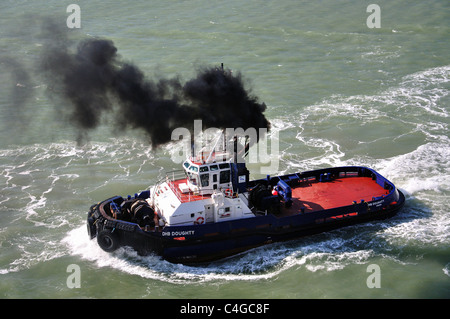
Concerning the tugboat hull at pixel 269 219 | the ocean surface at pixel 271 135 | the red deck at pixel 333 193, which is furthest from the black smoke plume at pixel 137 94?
the red deck at pixel 333 193

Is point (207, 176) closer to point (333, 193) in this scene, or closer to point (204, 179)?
point (204, 179)

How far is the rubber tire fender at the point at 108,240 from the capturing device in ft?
92.5

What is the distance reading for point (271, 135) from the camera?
144 ft

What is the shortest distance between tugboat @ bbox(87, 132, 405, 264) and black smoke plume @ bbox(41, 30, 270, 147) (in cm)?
221

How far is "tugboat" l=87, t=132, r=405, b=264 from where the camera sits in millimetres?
28234

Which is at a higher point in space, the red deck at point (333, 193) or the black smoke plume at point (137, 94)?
the black smoke plume at point (137, 94)

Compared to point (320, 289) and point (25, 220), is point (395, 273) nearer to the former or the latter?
point (320, 289)

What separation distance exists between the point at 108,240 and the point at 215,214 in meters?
5.80

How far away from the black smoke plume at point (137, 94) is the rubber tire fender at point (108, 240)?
5.61m

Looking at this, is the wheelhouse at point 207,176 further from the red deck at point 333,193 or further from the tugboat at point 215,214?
the red deck at point 333,193

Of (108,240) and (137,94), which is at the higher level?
(137,94)

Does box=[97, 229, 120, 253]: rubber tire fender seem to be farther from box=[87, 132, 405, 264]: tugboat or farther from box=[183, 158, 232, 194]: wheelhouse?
box=[183, 158, 232, 194]: wheelhouse

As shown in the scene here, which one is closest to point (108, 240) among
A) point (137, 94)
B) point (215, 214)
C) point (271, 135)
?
point (215, 214)
